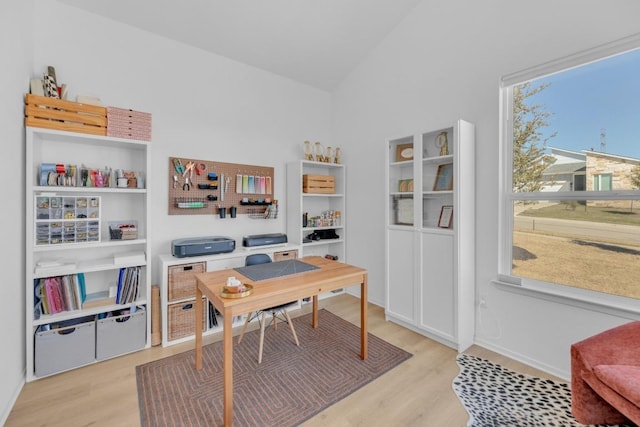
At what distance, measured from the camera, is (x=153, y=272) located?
9.34ft

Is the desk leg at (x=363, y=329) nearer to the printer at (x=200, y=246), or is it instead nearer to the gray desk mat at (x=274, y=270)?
the gray desk mat at (x=274, y=270)

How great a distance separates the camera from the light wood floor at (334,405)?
1712mm

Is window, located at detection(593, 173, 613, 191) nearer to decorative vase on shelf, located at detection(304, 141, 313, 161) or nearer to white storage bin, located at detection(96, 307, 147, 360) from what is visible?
decorative vase on shelf, located at detection(304, 141, 313, 161)

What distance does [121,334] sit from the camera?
2375mm

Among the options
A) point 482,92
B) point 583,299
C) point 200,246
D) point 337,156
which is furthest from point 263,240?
point 583,299

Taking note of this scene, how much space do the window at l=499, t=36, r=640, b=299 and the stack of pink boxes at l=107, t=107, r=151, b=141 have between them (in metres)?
3.16

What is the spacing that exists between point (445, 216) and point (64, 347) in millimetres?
3341

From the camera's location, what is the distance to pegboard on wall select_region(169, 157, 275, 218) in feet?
9.74

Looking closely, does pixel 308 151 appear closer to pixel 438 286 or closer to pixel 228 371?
pixel 438 286

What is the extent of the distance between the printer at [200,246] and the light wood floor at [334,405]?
87 cm

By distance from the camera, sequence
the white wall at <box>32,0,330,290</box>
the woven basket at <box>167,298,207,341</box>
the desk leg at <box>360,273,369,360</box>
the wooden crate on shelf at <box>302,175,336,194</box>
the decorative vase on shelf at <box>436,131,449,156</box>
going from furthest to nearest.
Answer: the wooden crate on shelf at <box>302,175,336,194</box>
the decorative vase on shelf at <box>436,131,449,156</box>
the woven basket at <box>167,298,207,341</box>
the white wall at <box>32,0,330,290</box>
the desk leg at <box>360,273,369,360</box>

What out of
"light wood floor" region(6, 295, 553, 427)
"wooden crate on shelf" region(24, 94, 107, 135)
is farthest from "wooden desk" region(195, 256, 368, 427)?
"wooden crate on shelf" region(24, 94, 107, 135)

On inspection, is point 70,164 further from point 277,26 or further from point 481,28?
point 481,28

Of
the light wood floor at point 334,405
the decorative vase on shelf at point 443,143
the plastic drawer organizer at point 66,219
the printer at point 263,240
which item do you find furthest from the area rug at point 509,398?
the plastic drawer organizer at point 66,219
